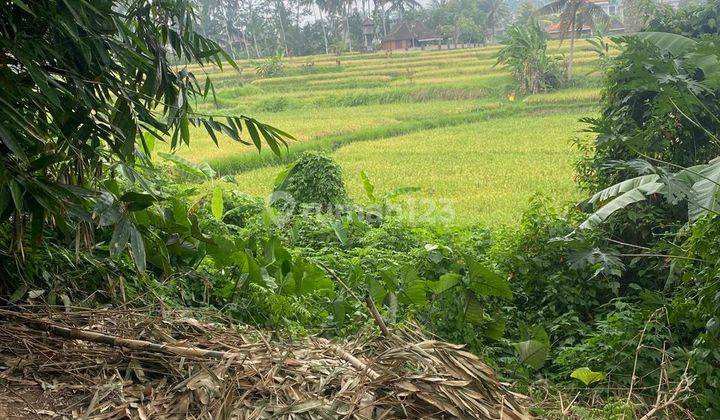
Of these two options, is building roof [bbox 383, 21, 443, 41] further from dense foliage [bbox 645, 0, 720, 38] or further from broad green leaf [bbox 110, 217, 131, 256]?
broad green leaf [bbox 110, 217, 131, 256]

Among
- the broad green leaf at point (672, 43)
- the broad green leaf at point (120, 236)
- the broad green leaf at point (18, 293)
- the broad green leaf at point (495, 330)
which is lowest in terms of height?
the broad green leaf at point (495, 330)

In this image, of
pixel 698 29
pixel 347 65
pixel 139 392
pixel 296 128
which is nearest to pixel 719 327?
pixel 139 392

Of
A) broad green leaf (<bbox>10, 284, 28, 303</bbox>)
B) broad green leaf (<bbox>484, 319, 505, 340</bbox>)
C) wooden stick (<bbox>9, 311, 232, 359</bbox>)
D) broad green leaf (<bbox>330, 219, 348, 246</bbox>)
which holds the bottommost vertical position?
broad green leaf (<bbox>330, 219, 348, 246</bbox>)

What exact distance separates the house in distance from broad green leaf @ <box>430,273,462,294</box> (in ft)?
65.1

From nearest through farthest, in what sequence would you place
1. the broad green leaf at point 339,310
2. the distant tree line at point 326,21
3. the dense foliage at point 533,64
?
the broad green leaf at point 339,310 < the dense foliage at point 533,64 < the distant tree line at point 326,21

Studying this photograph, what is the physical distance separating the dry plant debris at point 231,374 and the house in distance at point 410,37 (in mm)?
21005

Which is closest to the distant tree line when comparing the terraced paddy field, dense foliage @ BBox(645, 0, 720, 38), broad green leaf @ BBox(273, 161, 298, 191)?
the terraced paddy field

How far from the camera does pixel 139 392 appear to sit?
1570 mm

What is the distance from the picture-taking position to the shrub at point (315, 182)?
5.46m

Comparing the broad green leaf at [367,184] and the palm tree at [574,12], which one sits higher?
the palm tree at [574,12]

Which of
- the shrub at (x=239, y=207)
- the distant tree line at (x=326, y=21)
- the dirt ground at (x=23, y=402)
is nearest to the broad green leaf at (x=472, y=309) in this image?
the dirt ground at (x=23, y=402)

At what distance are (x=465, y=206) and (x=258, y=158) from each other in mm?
3657

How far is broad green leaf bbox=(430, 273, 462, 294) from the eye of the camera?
9.47 ft

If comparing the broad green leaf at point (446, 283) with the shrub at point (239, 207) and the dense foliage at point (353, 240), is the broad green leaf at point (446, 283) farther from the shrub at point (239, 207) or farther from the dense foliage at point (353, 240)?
the shrub at point (239, 207)
